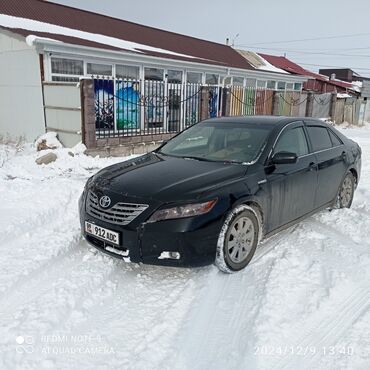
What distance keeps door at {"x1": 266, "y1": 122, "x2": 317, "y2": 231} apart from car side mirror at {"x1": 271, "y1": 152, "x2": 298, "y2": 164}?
0.06 metres

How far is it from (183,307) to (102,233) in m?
1.02

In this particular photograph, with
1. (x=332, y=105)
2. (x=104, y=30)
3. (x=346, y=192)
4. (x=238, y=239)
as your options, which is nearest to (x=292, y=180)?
(x=238, y=239)

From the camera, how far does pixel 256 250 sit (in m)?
4.03

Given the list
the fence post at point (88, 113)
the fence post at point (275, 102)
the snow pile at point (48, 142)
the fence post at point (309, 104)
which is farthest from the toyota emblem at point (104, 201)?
the fence post at point (309, 104)

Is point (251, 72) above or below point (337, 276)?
above

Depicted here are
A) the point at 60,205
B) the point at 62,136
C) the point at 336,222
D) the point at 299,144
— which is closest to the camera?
the point at 299,144

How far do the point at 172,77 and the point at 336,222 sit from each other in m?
11.3

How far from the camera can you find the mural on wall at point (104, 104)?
8.94 m

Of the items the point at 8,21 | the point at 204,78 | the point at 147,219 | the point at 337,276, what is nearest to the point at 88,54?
the point at 8,21

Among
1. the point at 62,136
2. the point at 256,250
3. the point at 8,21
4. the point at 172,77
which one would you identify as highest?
the point at 8,21

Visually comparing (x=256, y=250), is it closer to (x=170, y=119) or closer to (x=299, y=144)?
(x=299, y=144)

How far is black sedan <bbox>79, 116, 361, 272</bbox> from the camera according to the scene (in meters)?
3.17

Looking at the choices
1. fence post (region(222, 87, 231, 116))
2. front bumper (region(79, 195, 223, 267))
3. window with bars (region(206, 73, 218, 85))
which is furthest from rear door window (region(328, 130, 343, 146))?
window with bars (region(206, 73, 218, 85))

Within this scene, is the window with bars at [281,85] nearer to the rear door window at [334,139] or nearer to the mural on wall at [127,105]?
the mural on wall at [127,105]
